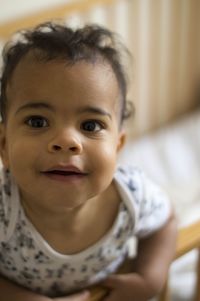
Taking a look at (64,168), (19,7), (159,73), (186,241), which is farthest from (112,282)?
(159,73)

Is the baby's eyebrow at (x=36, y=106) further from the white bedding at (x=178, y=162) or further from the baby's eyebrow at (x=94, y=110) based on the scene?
the white bedding at (x=178, y=162)

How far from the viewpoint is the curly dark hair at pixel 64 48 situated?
76 centimetres

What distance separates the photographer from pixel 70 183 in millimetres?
739

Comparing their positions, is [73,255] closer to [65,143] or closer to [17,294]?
[17,294]

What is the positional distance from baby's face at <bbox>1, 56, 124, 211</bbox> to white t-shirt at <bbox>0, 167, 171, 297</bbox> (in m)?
0.08

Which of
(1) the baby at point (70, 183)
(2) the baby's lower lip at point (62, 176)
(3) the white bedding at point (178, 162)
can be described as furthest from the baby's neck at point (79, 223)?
(3) the white bedding at point (178, 162)

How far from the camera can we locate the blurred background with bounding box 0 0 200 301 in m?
1.46

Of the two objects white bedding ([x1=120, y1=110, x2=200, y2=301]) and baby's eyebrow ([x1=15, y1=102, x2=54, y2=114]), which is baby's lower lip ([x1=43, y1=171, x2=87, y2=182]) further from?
white bedding ([x1=120, y1=110, x2=200, y2=301])

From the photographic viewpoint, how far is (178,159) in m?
1.70

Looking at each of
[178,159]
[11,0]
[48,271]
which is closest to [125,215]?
[48,271]

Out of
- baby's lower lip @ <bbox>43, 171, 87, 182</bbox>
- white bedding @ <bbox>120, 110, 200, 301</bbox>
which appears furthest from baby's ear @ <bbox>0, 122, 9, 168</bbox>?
white bedding @ <bbox>120, 110, 200, 301</bbox>

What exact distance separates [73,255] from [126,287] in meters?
0.10

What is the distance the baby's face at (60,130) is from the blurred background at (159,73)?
0.62 meters

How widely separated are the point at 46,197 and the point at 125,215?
0.59ft
